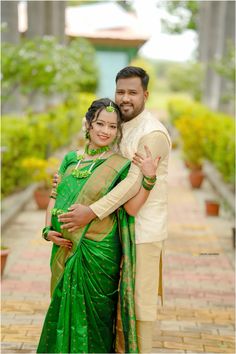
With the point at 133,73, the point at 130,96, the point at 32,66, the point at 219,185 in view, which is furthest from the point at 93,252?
the point at 219,185

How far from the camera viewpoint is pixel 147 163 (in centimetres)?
361

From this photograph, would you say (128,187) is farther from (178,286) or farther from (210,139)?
(210,139)

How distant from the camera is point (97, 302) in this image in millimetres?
3717

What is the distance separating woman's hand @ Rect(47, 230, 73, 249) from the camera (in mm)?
3688

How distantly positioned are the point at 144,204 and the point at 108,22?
23.4 metres

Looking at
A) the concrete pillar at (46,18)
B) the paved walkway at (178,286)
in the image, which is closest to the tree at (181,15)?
the concrete pillar at (46,18)

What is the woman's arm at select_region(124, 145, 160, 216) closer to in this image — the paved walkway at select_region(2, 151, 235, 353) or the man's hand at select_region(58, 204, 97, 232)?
the man's hand at select_region(58, 204, 97, 232)

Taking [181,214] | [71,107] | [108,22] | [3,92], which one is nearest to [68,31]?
[108,22]

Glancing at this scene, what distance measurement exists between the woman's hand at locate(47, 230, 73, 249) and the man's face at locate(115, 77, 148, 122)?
0.79 m

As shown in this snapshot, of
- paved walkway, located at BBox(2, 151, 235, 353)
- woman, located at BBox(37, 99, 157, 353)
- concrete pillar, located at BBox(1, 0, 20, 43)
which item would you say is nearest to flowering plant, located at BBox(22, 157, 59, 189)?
paved walkway, located at BBox(2, 151, 235, 353)

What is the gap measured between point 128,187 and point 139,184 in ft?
0.23

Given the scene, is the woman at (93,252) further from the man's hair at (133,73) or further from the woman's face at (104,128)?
the man's hair at (133,73)

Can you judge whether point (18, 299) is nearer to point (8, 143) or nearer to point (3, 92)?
point (8, 143)

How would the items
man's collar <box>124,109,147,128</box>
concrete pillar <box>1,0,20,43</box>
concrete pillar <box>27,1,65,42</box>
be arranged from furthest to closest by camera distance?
concrete pillar <box>27,1,65,42</box> < concrete pillar <box>1,0,20,43</box> < man's collar <box>124,109,147,128</box>
